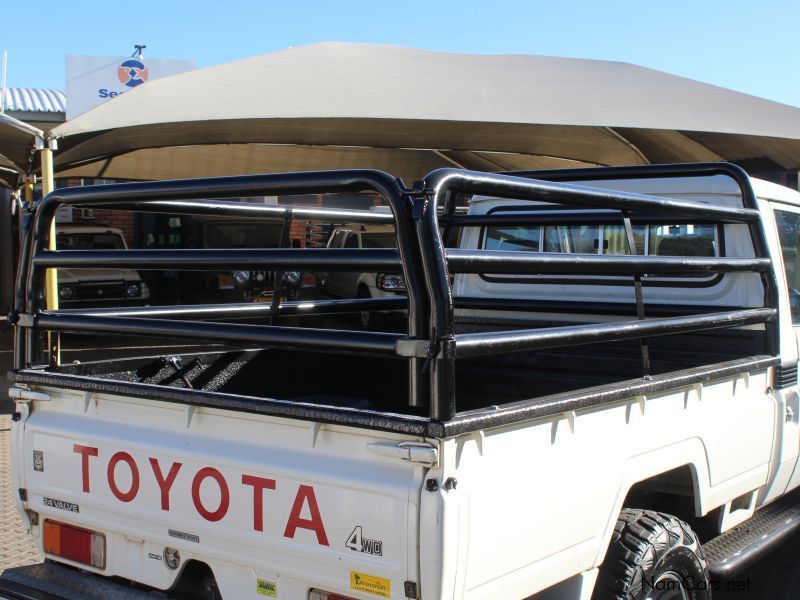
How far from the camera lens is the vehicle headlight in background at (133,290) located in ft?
41.9

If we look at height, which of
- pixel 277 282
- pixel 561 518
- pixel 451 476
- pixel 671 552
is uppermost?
pixel 277 282

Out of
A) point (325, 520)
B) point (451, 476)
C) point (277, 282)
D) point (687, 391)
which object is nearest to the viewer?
point (451, 476)

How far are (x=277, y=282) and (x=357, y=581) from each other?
1.40 metres

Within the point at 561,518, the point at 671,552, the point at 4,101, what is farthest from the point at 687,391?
the point at 4,101

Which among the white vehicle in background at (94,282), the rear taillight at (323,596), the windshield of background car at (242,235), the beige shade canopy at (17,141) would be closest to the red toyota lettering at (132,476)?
the rear taillight at (323,596)

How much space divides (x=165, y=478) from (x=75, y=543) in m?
0.53

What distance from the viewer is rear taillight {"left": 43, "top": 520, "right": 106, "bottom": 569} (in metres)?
2.68

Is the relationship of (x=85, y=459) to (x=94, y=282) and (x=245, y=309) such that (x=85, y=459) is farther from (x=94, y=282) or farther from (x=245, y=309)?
(x=94, y=282)

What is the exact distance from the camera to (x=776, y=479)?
11.9 feet

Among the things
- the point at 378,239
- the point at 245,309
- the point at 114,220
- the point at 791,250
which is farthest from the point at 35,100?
the point at 791,250

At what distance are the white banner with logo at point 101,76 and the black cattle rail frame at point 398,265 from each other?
14.7 meters

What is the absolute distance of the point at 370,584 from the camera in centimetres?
209

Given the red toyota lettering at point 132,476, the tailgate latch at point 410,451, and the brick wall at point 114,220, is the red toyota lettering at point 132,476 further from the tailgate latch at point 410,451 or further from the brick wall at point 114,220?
the brick wall at point 114,220

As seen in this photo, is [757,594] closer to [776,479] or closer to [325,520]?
[776,479]
